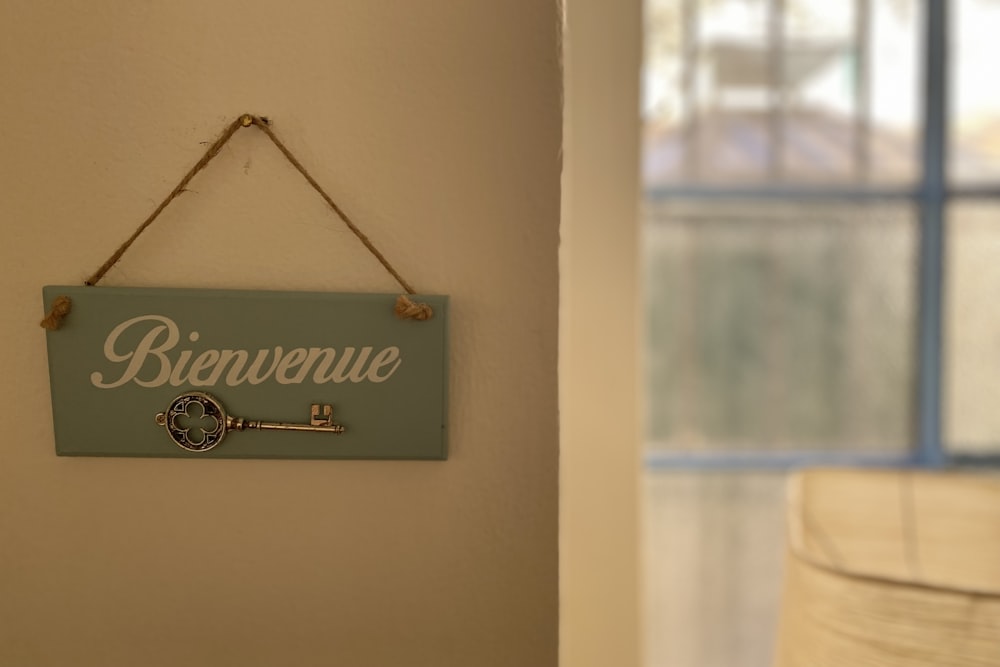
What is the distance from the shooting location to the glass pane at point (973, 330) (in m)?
1.26

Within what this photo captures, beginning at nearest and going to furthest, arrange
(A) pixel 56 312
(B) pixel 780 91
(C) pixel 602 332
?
(A) pixel 56 312 → (C) pixel 602 332 → (B) pixel 780 91

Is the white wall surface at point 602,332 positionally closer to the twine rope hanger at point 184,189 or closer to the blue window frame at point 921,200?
the blue window frame at point 921,200

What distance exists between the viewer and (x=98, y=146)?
52 centimetres

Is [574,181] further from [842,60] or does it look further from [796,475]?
[842,60]

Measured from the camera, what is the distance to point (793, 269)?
124 centimetres

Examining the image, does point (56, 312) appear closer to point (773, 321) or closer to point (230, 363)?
point (230, 363)

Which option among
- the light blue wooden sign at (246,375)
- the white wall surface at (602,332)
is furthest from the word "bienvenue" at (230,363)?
the white wall surface at (602,332)

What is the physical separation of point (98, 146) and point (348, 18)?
216mm

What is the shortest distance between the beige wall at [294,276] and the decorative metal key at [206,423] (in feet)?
0.08

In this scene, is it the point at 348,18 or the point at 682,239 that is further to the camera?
the point at 682,239

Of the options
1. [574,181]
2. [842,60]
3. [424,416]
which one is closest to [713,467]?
[574,181]

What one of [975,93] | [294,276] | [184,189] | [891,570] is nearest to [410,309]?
[294,276]

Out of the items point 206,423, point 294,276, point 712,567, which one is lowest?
point 712,567

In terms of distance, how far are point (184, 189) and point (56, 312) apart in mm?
132
